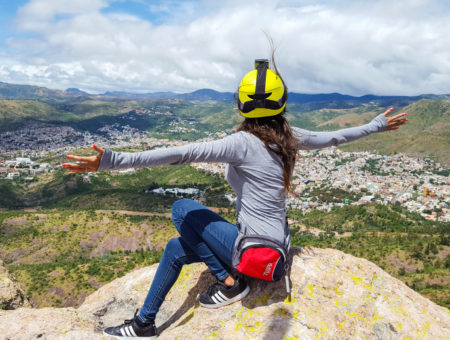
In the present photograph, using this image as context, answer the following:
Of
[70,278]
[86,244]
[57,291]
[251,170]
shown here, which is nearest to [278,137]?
[251,170]

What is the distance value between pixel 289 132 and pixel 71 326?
17.2ft

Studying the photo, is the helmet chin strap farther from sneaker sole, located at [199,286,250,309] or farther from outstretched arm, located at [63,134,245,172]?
sneaker sole, located at [199,286,250,309]

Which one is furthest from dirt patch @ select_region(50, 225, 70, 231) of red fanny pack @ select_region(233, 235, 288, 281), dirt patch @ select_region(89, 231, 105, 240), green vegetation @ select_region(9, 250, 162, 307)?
red fanny pack @ select_region(233, 235, 288, 281)

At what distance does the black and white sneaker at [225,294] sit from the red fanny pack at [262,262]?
0.82 metres

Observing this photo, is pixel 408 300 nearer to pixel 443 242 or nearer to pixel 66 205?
pixel 443 242

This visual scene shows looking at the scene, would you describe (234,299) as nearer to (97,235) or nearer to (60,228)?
(97,235)

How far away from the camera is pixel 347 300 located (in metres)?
4.77

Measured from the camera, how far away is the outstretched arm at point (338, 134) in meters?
4.41

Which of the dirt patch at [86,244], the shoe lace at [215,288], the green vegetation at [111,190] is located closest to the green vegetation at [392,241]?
the shoe lace at [215,288]

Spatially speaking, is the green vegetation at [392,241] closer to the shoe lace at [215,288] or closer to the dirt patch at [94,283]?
the shoe lace at [215,288]

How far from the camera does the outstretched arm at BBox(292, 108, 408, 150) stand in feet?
14.5

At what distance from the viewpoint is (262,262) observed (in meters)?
Answer: 3.73

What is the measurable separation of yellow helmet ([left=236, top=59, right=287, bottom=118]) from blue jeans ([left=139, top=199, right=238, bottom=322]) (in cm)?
178

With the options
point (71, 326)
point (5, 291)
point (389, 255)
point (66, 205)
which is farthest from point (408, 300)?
→ point (66, 205)
